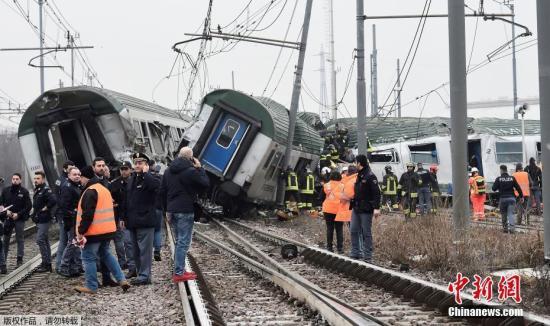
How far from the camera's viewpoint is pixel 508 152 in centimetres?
2719

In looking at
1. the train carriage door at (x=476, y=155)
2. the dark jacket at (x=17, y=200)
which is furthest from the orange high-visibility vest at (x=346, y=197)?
the train carriage door at (x=476, y=155)

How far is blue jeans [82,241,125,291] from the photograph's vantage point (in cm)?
884

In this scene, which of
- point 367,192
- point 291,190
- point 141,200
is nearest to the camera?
point 141,200

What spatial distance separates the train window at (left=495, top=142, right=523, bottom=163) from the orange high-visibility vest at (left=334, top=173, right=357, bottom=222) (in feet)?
54.8

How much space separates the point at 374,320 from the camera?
6.27m

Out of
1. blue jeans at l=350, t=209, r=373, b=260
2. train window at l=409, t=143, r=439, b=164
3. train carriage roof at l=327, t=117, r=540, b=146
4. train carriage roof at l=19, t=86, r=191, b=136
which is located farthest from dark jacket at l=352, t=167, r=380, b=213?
train carriage roof at l=327, t=117, r=540, b=146

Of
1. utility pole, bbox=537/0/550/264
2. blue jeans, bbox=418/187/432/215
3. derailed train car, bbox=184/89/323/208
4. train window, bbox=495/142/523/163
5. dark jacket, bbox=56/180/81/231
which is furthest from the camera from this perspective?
train window, bbox=495/142/523/163

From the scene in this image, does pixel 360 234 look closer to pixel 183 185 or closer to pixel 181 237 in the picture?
pixel 181 237

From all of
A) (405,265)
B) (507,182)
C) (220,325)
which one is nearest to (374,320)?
(220,325)

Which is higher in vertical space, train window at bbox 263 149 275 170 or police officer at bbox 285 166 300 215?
train window at bbox 263 149 275 170

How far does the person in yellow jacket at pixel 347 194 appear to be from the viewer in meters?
11.5

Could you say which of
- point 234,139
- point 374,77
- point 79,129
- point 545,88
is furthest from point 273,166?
point 374,77

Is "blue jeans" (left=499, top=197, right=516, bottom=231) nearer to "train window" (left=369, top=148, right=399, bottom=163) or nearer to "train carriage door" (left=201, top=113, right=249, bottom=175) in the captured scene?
"train carriage door" (left=201, top=113, right=249, bottom=175)

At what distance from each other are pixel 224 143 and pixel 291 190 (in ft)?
9.54
